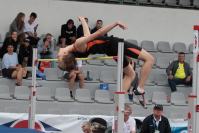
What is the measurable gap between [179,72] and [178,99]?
0.91m

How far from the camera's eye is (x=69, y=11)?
779 inches

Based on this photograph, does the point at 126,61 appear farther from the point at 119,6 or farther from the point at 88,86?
the point at 119,6

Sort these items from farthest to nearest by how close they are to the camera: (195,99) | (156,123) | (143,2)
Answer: (143,2)
(156,123)
(195,99)

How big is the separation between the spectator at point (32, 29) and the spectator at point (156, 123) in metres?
5.74

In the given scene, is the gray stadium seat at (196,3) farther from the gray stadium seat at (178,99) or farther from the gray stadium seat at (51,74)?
the gray stadium seat at (51,74)

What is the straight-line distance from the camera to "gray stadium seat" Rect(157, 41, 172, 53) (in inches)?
782

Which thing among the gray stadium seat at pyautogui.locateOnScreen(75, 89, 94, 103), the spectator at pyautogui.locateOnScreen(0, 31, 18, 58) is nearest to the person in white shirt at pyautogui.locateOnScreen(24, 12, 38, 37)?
the spectator at pyautogui.locateOnScreen(0, 31, 18, 58)

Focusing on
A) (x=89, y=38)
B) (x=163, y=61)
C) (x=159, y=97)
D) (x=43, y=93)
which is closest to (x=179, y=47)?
(x=163, y=61)

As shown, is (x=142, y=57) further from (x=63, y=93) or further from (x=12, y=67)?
(x=12, y=67)

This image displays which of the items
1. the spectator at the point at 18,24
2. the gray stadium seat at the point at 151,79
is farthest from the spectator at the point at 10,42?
the gray stadium seat at the point at 151,79

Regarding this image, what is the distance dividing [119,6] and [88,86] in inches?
147

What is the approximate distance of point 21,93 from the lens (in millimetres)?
16500

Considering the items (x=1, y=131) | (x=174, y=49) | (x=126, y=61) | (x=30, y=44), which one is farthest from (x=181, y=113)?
(x=1, y=131)

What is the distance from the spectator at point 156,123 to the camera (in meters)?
13.5
